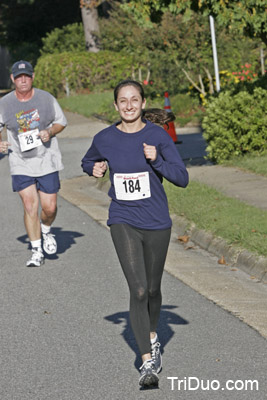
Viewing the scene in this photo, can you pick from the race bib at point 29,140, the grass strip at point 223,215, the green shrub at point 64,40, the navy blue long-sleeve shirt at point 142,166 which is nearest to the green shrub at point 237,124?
the grass strip at point 223,215

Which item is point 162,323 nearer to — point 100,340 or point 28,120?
point 100,340

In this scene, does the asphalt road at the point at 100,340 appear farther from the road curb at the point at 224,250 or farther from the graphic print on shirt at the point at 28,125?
the graphic print on shirt at the point at 28,125

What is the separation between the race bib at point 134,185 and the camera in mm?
5449

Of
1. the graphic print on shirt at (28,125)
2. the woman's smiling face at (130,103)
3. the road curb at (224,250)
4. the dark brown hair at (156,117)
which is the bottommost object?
the road curb at (224,250)

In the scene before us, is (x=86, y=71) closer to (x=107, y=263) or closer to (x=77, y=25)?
(x=77, y=25)

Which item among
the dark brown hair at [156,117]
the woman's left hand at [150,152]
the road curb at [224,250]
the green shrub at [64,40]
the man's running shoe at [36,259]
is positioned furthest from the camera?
the green shrub at [64,40]

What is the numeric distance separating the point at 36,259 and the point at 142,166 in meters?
3.88

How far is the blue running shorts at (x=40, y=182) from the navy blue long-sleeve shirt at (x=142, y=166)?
142 inches

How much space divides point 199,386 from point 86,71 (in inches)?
1173

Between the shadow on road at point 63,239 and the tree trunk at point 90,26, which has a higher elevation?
the tree trunk at point 90,26

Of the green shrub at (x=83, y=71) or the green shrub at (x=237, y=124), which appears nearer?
the green shrub at (x=237, y=124)

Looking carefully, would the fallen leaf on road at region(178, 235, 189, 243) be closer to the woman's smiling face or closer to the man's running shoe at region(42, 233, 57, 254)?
the man's running shoe at region(42, 233, 57, 254)

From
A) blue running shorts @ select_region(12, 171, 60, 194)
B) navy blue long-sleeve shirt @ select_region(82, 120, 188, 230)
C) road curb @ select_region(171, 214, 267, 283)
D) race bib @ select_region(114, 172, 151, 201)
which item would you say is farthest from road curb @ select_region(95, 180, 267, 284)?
race bib @ select_region(114, 172, 151, 201)

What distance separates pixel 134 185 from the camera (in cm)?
544
